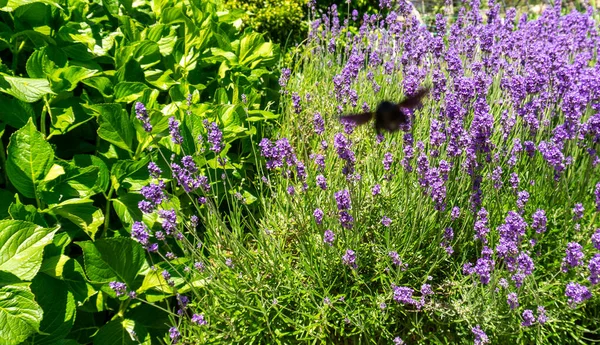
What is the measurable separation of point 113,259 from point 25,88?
2.74ft

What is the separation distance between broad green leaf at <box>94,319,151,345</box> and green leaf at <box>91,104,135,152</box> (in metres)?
0.80

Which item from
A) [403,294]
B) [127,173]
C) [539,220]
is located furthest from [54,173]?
[539,220]

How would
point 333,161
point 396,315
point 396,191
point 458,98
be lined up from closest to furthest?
1. point 396,315
2. point 458,98
3. point 396,191
4. point 333,161

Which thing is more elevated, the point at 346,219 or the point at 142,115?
the point at 142,115

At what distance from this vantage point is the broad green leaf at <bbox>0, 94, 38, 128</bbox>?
2570 millimetres

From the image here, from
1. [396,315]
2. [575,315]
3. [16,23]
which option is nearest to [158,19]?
[16,23]

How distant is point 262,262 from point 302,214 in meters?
0.30

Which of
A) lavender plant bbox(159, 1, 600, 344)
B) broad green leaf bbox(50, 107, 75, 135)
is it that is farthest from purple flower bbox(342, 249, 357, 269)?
broad green leaf bbox(50, 107, 75, 135)

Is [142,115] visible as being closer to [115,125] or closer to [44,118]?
[115,125]

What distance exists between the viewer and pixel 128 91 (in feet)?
9.50

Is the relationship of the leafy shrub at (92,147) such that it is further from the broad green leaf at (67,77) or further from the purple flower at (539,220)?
the purple flower at (539,220)

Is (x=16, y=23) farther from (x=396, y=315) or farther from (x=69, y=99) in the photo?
(x=396, y=315)

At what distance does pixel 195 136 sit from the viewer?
290 centimetres

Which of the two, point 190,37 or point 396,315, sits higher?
point 190,37
